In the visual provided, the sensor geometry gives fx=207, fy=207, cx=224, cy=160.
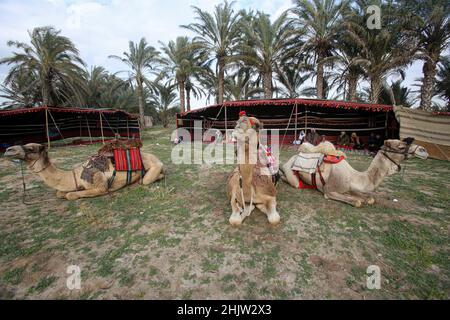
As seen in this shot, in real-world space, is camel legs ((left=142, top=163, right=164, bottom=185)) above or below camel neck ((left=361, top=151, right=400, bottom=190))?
below

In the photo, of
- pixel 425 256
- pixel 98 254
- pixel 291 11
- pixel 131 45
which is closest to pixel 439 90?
pixel 291 11

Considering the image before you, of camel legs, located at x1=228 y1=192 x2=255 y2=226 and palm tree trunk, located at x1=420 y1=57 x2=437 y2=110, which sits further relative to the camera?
palm tree trunk, located at x1=420 y1=57 x2=437 y2=110

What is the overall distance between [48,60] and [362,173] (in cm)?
2014

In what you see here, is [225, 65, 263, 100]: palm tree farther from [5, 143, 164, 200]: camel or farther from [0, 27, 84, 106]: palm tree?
[5, 143, 164, 200]: camel

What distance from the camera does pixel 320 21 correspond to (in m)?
13.8

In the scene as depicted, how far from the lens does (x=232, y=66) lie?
16109 mm

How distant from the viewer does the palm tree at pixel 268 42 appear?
14023mm

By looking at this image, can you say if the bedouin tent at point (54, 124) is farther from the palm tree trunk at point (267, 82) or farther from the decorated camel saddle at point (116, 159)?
the palm tree trunk at point (267, 82)

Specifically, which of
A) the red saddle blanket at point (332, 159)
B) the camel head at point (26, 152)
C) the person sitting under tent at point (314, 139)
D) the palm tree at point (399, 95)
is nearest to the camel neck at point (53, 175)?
the camel head at point (26, 152)

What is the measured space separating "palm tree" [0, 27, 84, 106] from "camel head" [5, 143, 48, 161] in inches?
584

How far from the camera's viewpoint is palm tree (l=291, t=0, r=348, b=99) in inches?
529

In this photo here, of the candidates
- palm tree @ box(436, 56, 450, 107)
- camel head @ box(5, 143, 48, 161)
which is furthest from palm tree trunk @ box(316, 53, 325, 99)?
camel head @ box(5, 143, 48, 161)

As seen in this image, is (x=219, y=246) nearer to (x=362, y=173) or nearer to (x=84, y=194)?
(x=362, y=173)
